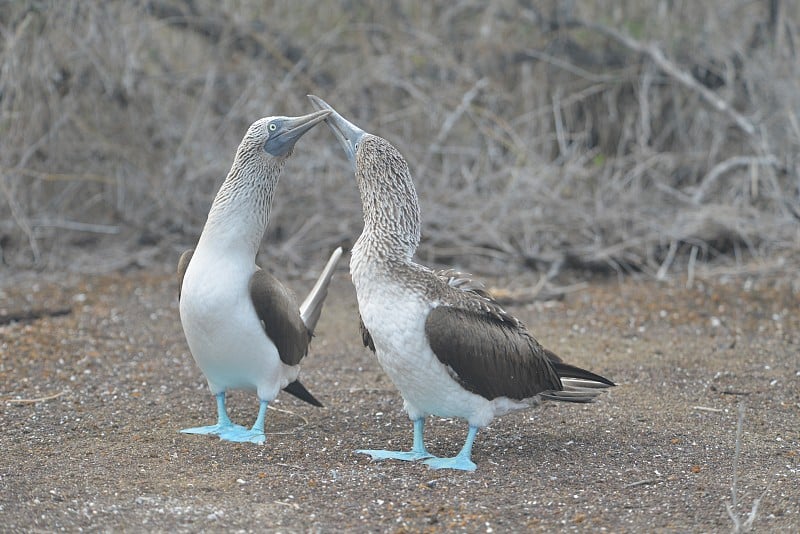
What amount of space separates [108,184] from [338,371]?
403 cm

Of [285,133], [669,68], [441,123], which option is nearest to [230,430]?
[285,133]

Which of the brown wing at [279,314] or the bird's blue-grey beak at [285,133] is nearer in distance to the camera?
the brown wing at [279,314]

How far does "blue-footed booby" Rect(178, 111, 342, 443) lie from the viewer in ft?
15.6

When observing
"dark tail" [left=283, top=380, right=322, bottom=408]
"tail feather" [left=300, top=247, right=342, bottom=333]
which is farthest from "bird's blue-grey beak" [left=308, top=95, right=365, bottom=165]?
"dark tail" [left=283, top=380, right=322, bottom=408]

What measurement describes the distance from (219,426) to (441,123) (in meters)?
5.45

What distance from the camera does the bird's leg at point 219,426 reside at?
496 centimetres

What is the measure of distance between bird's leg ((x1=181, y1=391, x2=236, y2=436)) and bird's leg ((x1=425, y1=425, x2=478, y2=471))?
1.05m

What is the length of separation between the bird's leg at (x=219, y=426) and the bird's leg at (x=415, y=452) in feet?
2.41

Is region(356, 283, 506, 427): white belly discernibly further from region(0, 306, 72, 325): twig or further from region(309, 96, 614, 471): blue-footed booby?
region(0, 306, 72, 325): twig

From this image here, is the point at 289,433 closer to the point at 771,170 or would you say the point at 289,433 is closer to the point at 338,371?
the point at 338,371

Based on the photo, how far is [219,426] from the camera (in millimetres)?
4992

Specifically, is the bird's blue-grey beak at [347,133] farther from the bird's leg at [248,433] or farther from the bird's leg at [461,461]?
the bird's leg at [461,461]

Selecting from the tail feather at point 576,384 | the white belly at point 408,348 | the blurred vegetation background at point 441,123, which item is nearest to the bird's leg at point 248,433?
the white belly at point 408,348

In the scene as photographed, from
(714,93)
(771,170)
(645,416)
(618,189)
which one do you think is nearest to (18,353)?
(645,416)
